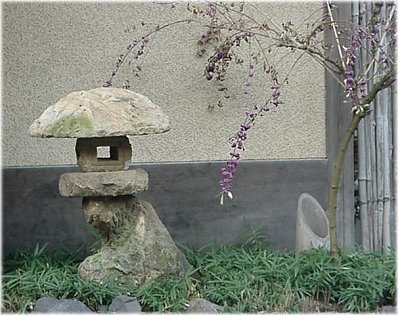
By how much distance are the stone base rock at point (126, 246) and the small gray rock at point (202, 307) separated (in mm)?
302

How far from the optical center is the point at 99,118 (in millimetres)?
3488

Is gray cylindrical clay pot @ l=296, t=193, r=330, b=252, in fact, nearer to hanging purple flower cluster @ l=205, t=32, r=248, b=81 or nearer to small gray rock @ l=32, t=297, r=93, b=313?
hanging purple flower cluster @ l=205, t=32, r=248, b=81

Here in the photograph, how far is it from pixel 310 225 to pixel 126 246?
4.23 feet

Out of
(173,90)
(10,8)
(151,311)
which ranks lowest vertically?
(151,311)

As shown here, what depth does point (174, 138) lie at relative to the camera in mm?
4637

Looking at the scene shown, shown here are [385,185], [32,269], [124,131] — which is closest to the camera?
[124,131]

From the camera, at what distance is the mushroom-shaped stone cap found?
3.47m

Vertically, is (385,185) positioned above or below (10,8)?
below

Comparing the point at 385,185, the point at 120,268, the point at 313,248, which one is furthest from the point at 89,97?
the point at 385,185

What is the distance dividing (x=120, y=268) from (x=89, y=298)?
24cm

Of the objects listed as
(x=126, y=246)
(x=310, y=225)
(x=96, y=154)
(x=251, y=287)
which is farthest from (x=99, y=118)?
(x=310, y=225)

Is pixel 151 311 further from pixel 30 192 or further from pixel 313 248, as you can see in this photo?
pixel 30 192

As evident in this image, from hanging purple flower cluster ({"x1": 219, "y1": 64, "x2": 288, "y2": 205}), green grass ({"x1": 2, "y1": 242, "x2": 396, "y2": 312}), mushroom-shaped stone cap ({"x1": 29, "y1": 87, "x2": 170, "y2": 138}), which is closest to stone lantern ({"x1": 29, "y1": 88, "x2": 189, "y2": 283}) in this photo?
mushroom-shaped stone cap ({"x1": 29, "y1": 87, "x2": 170, "y2": 138})

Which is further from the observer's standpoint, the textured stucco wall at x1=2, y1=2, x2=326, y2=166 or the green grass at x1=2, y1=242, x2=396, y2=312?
the textured stucco wall at x1=2, y1=2, x2=326, y2=166
